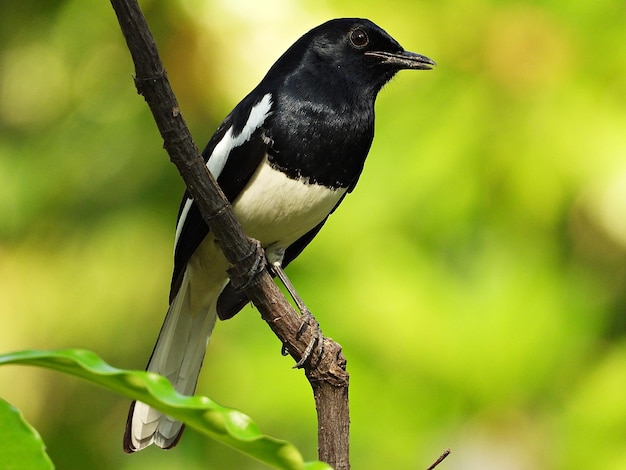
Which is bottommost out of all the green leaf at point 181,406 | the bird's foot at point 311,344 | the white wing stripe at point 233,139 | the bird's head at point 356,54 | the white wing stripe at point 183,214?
the green leaf at point 181,406

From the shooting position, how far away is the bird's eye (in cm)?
289

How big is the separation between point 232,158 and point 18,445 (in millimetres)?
1702

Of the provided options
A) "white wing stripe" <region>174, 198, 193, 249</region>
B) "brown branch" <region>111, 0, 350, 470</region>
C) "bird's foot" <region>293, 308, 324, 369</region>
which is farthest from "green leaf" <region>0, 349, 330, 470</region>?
"white wing stripe" <region>174, 198, 193, 249</region>

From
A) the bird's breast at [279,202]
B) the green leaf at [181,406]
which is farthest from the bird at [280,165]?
the green leaf at [181,406]

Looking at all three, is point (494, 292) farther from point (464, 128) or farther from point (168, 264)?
point (168, 264)

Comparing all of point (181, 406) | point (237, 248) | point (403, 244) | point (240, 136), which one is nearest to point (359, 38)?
point (240, 136)

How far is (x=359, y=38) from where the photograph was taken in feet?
9.50

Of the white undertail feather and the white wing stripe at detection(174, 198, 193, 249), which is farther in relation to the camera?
the white undertail feather

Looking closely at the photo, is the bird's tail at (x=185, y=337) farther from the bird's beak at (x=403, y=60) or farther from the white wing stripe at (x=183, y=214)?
the bird's beak at (x=403, y=60)

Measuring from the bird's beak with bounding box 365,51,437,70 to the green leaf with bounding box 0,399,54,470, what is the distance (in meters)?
2.08

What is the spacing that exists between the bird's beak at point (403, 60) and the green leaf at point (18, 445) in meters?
2.08

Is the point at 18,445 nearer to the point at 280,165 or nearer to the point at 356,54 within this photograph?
the point at 280,165

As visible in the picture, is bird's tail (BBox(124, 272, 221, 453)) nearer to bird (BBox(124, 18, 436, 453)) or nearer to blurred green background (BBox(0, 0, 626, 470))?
bird (BBox(124, 18, 436, 453))

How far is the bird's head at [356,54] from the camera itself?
2830 millimetres
